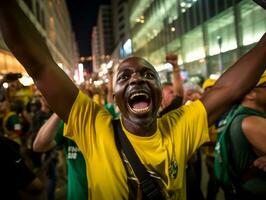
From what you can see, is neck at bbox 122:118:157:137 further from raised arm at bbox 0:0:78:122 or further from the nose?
raised arm at bbox 0:0:78:122

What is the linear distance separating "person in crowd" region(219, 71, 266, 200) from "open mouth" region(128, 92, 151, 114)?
1047 mm

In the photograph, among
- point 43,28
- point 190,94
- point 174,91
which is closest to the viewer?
point 174,91

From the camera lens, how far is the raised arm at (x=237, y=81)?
2357 millimetres

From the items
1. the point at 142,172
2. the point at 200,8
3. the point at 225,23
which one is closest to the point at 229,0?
the point at 225,23

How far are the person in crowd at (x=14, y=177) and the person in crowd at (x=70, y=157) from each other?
1.21 feet

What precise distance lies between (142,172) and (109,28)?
629ft

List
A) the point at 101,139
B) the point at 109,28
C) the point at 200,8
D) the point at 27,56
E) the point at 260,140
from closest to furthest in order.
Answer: the point at 27,56 → the point at 101,139 → the point at 260,140 → the point at 200,8 → the point at 109,28

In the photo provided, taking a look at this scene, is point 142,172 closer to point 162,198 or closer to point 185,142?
point 162,198

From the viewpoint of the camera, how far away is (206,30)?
19.8 m

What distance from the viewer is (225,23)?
55.8 feet

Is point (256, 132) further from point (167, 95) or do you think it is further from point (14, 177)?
point (167, 95)

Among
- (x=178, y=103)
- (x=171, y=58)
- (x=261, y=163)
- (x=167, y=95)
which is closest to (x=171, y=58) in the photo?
(x=171, y=58)

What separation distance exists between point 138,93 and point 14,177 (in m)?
1.22

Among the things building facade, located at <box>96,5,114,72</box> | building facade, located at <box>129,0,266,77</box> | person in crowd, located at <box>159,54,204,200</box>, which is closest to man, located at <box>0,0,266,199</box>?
person in crowd, located at <box>159,54,204,200</box>
